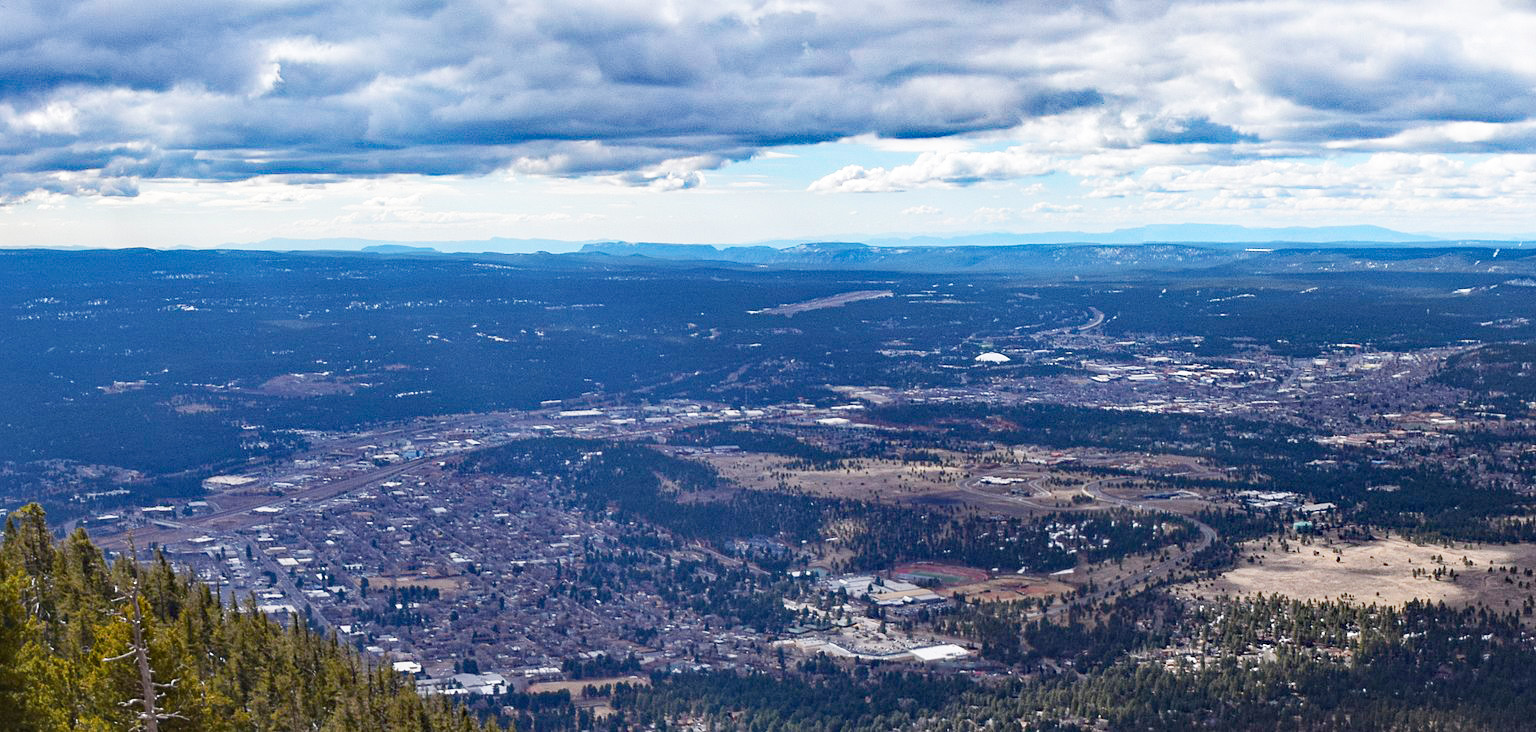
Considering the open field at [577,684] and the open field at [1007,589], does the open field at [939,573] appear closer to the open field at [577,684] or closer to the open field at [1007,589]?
the open field at [1007,589]

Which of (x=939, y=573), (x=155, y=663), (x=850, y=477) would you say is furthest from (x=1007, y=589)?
(x=155, y=663)

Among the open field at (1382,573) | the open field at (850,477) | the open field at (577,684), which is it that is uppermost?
the open field at (1382,573)

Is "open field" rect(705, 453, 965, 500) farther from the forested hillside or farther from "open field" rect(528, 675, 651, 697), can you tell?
the forested hillside

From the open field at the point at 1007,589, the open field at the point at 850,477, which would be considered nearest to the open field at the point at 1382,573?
the open field at the point at 1007,589

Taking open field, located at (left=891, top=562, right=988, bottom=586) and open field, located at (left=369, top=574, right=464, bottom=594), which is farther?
open field, located at (left=369, top=574, right=464, bottom=594)

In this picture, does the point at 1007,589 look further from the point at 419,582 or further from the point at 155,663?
Answer: the point at 155,663

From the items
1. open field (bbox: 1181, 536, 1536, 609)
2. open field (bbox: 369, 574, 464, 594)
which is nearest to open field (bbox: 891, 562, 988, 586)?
open field (bbox: 1181, 536, 1536, 609)

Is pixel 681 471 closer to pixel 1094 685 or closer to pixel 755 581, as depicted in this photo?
pixel 755 581
